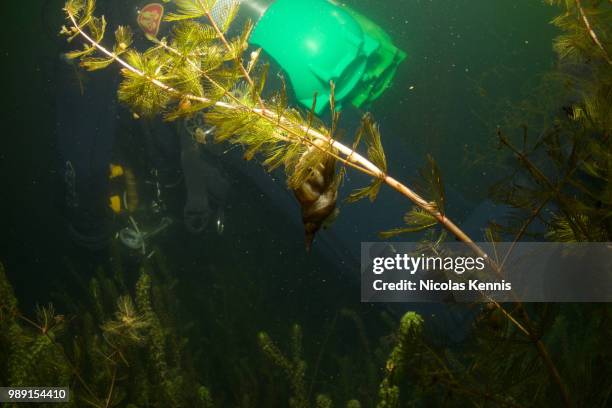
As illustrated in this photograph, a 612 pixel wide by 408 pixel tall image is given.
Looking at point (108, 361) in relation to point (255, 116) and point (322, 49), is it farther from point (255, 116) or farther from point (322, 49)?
point (322, 49)

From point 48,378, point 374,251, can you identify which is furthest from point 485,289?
point 48,378

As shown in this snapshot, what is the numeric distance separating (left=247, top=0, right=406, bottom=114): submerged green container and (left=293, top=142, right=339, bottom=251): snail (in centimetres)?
170

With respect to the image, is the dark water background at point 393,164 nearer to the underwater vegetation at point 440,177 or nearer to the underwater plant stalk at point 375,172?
the underwater vegetation at point 440,177

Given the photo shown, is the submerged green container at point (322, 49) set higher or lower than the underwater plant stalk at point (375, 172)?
higher

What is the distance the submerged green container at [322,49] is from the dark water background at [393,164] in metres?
0.88

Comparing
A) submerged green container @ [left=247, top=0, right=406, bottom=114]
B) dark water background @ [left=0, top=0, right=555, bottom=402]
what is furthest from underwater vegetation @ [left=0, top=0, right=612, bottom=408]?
submerged green container @ [left=247, top=0, right=406, bottom=114]

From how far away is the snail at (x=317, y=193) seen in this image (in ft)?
5.18

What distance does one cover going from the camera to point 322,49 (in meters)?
3.29

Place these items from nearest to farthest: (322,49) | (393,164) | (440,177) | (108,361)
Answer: (440,177) → (108,361) → (322,49) → (393,164)

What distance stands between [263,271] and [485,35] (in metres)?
4.31

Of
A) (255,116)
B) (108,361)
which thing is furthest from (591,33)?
(108,361)

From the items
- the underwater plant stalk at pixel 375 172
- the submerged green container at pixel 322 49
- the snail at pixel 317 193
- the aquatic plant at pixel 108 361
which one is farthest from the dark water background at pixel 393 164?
the snail at pixel 317 193

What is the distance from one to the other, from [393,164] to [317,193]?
2.92 m

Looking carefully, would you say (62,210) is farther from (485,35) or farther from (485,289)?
(485,35)
